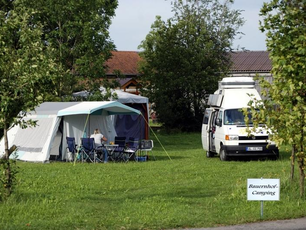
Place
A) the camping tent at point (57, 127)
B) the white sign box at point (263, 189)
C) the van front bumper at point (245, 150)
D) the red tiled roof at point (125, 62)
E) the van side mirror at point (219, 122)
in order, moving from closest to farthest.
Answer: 1. the white sign box at point (263, 189)
2. the van front bumper at point (245, 150)
3. the van side mirror at point (219, 122)
4. the camping tent at point (57, 127)
5. the red tiled roof at point (125, 62)

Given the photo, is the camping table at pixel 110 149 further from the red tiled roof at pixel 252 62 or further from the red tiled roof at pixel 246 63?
the red tiled roof at pixel 252 62

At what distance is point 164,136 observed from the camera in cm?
4438

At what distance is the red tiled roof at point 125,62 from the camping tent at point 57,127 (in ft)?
151

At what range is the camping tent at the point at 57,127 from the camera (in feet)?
84.4

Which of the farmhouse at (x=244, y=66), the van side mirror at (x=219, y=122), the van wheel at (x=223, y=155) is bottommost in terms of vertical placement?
the van wheel at (x=223, y=155)

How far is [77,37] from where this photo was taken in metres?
35.2

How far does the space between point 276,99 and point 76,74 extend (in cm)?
2272

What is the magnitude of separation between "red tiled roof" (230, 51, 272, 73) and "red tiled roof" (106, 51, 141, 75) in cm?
1289

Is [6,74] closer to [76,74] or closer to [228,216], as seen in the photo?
[228,216]

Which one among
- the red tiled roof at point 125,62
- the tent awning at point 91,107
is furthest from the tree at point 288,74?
the red tiled roof at point 125,62

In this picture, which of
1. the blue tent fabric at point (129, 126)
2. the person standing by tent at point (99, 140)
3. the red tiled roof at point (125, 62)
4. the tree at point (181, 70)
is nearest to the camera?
the person standing by tent at point (99, 140)

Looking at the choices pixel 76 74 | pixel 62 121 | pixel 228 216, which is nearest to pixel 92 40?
pixel 76 74

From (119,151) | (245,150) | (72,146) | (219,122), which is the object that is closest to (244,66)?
(219,122)

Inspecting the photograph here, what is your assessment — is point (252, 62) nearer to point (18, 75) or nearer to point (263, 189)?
point (18, 75)
